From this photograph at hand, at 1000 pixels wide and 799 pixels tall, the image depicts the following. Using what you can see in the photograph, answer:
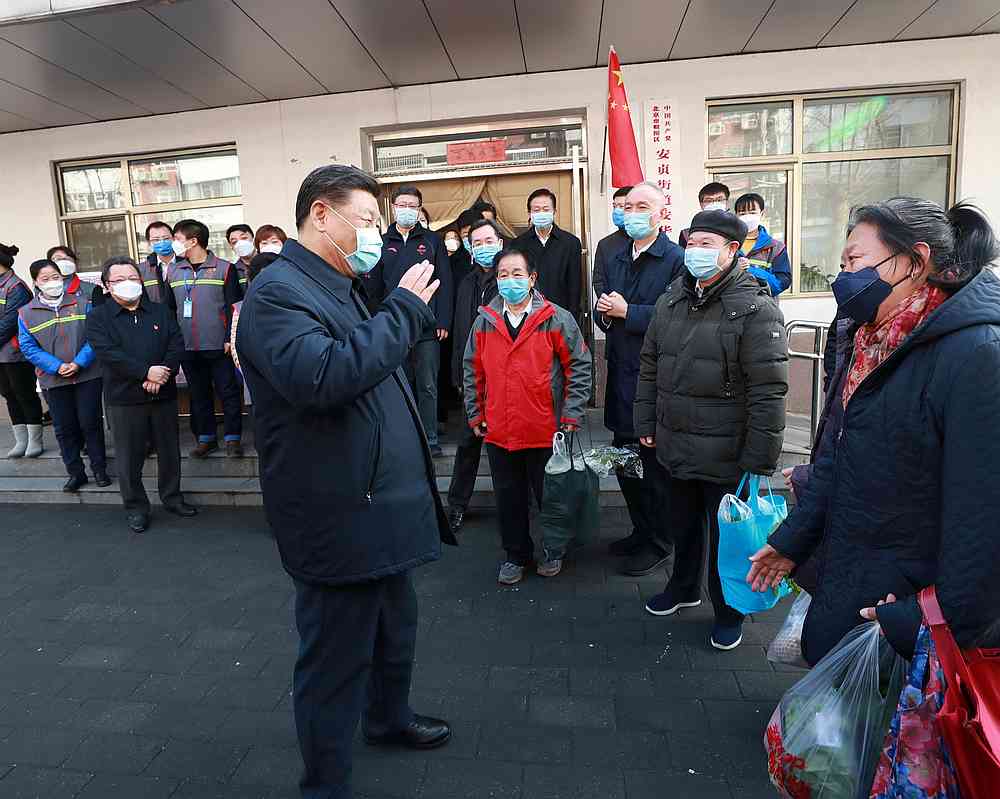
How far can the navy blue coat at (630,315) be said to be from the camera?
13.3ft

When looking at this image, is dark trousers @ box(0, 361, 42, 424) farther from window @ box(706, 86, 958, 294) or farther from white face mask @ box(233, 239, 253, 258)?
window @ box(706, 86, 958, 294)

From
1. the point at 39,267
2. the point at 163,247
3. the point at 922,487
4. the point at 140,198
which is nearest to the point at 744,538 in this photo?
the point at 922,487

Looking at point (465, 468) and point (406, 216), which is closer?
point (465, 468)

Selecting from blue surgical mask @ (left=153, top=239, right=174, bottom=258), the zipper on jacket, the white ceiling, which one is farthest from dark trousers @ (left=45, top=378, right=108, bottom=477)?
the zipper on jacket

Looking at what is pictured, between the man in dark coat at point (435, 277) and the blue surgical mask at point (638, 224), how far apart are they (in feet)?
6.63

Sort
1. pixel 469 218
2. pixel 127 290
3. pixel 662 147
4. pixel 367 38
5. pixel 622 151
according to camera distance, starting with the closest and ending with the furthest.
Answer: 1. pixel 622 151
2. pixel 127 290
3. pixel 367 38
4. pixel 469 218
5. pixel 662 147

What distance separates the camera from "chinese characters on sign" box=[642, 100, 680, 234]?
682cm

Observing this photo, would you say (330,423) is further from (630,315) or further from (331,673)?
(630,315)

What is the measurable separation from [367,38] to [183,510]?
436 cm

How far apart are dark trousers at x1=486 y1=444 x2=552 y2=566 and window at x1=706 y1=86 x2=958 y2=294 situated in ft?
14.7

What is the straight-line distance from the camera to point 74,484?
19.7 ft

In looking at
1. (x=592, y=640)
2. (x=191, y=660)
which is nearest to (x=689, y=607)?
(x=592, y=640)

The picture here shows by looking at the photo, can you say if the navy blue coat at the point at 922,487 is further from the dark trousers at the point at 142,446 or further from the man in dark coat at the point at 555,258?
the dark trousers at the point at 142,446

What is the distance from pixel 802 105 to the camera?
687cm
